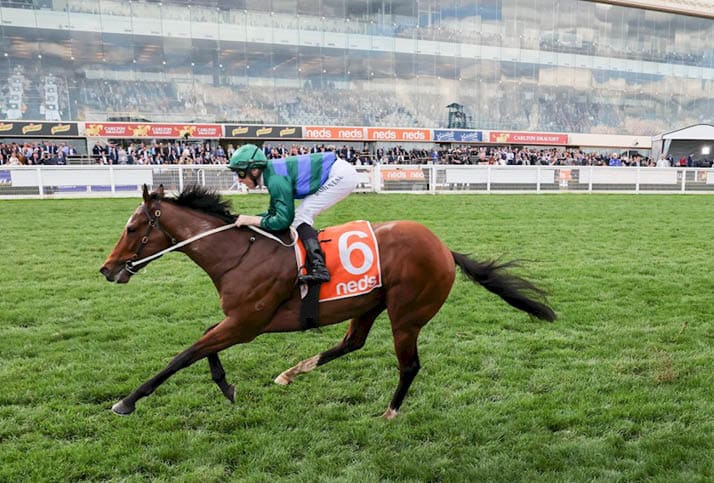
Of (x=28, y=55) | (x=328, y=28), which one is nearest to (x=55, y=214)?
(x=28, y=55)

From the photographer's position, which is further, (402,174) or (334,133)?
(334,133)

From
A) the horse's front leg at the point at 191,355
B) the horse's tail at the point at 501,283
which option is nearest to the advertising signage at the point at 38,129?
the horse's front leg at the point at 191,355

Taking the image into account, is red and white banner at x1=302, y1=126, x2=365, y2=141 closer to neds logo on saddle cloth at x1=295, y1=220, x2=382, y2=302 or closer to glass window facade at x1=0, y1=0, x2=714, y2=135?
glass window facade at x1=0, y1=0, x2=714, y2=135

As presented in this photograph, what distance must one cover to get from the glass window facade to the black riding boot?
32.7 metres

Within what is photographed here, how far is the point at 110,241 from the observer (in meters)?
10.3

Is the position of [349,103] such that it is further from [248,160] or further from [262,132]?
[248,160]

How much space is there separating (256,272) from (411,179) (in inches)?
657

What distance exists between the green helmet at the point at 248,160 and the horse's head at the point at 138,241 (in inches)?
24.1

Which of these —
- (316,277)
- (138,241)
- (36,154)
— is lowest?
(316,277)

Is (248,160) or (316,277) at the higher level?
(248,160)

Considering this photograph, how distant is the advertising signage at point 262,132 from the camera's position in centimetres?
3394

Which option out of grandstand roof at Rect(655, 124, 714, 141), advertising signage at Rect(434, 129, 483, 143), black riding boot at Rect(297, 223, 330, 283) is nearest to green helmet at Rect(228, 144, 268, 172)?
black riding boot at Rect(297, 223, 330, 283)

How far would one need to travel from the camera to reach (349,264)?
3.90 metres

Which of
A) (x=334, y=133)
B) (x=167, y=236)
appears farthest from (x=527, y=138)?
(x=167, y=236)
